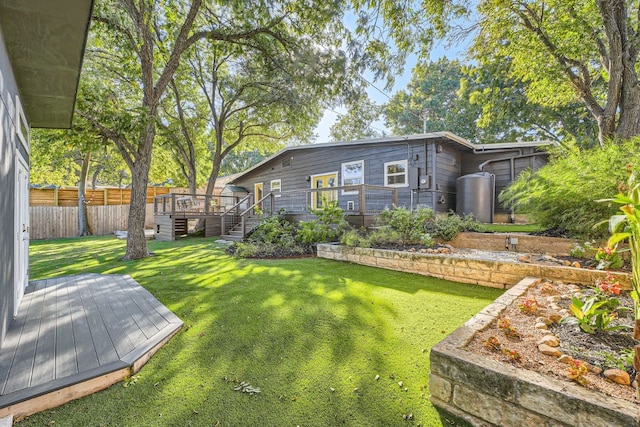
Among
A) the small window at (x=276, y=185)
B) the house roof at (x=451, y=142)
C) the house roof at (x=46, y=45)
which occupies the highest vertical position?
the house roof at (x=451, y=142)

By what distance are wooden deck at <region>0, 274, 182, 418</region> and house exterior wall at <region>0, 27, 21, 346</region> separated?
1.00 ft

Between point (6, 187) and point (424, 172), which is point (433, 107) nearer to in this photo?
point (424, 172)

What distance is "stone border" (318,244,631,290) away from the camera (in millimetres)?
3500

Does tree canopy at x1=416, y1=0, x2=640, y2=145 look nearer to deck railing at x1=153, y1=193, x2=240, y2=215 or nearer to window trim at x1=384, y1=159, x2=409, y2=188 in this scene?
window trim at x1=384, y1=159, x2=409, y2=188

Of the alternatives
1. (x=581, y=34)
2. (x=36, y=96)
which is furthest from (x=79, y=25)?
(x=581, y=34)

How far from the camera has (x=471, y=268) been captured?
4410 mm

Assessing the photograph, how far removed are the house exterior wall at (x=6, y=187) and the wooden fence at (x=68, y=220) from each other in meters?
13.3

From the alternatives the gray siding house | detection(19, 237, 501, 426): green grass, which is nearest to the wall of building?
the gray siding house

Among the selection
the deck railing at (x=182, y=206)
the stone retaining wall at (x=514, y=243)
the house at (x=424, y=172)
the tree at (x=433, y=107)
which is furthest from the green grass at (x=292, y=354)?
the tree at (x=433, y=107)

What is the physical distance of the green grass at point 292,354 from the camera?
5.88 feet

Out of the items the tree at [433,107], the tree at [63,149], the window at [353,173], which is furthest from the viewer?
the tree at [433,107]

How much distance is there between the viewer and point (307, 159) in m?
13.1

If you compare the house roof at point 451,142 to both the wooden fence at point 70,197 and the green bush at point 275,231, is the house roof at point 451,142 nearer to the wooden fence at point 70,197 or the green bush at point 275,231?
the green bush at point 275,231

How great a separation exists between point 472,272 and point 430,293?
37.2 inches
